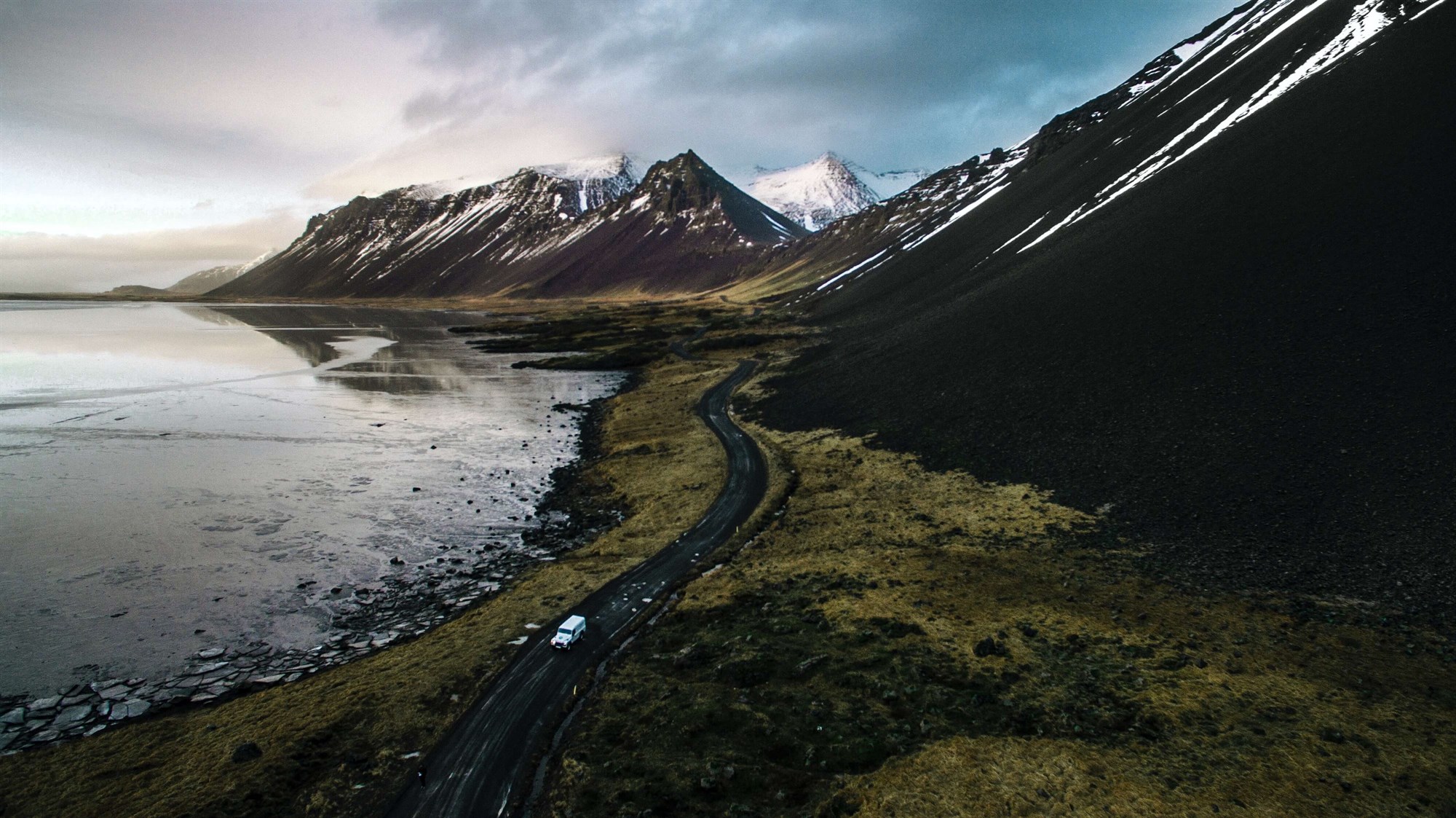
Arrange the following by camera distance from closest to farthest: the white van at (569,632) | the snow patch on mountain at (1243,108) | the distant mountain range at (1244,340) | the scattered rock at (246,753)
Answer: the scattered rock at (246,753)
the white van at (569,632)
the distant mountain range at (1244,340)
the snow patch on mountain at (1243,108)

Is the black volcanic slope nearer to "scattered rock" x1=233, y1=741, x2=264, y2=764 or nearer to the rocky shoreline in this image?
the rocky shoreline

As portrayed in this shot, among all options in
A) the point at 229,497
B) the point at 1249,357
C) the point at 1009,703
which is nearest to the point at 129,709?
A: the point at 229,497

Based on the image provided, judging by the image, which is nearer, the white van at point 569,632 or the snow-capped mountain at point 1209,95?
the white van at point 569,632

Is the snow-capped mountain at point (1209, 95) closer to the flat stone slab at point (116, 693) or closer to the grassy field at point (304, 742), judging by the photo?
the grassy field at point (304, 742)

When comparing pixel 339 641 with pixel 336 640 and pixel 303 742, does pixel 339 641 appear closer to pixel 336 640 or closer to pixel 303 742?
pixel 336 640

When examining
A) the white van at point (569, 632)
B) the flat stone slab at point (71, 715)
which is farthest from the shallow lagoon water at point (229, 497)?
the white van at point (569, 632)

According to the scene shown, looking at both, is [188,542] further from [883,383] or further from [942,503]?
[883,383]

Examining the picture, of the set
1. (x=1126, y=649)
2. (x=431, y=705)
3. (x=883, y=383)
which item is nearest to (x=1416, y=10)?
(x=883, y=383)

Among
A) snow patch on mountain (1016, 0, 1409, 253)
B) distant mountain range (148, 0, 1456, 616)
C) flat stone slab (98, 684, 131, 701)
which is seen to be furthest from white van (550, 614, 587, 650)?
snow patch on mountain (1016, 0, 1409, 253)
